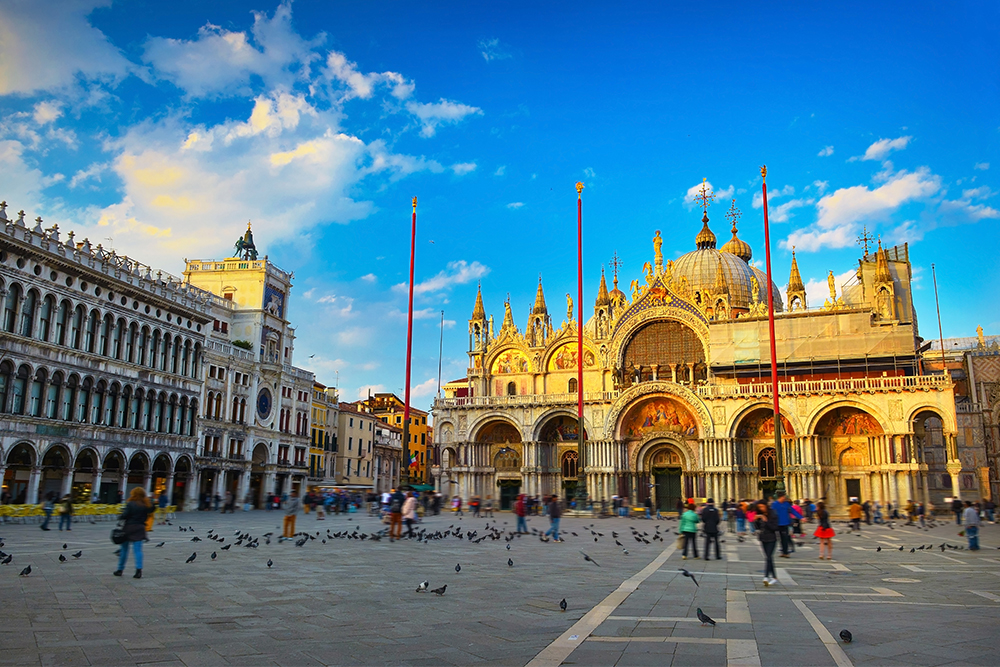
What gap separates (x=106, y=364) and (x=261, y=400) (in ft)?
53.1

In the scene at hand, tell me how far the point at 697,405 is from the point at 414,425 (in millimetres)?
44149

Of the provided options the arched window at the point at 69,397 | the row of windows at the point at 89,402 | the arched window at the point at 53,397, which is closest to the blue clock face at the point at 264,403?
the row of windows at the point at 89,402

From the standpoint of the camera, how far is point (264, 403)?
185 feet

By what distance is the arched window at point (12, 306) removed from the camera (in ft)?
113

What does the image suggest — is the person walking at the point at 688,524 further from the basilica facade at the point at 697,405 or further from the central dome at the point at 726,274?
the central dome at the point at 726,274

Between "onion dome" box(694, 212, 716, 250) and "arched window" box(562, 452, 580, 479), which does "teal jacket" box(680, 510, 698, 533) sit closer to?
"arched window" box(562, 452, 580, 479)

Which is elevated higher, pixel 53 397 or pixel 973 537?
pixel 53 397

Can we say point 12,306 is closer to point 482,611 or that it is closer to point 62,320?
point 62,320

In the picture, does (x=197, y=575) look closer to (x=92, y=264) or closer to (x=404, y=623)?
(x=404, y=623)

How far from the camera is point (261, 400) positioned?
55.8 m

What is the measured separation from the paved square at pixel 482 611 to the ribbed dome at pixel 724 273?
163 ft

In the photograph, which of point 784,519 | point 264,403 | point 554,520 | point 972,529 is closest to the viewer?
point 784,519

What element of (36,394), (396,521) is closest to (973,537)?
(396,521)

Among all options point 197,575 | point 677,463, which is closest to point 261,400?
point 677,463
